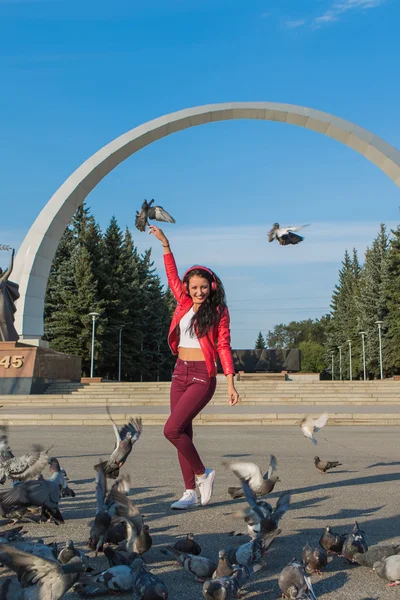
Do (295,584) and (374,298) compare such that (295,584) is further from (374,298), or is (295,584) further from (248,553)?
(374,298)

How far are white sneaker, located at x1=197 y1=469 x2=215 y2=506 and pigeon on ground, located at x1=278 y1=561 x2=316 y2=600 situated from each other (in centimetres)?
233

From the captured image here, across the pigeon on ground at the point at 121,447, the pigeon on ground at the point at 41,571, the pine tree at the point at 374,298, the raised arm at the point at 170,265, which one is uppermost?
the pine tree at the point at 374,298

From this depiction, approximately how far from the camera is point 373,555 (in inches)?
124

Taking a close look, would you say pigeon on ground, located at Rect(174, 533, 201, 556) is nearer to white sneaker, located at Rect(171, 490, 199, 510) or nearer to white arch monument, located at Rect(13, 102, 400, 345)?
white sneaker, located at Rect(171, 490, 199, 510)

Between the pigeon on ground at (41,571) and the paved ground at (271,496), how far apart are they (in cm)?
42

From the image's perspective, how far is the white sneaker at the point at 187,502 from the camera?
480 cm

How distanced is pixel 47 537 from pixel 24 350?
867 inches

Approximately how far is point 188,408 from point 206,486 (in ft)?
2.00

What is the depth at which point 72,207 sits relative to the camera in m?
32.0

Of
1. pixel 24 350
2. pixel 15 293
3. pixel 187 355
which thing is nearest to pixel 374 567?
pixel 187 355

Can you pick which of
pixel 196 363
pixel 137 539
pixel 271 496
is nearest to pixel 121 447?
pixel 196 363

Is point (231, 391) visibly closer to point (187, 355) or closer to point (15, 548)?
point (187, 355)

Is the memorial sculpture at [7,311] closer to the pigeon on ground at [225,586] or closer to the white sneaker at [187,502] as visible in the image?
the white sneaker at [187,502]

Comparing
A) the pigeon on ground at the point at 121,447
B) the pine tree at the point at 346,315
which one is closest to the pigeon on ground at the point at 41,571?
the pigeon on ground at the point at 121,447
